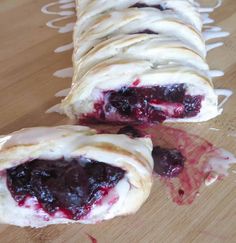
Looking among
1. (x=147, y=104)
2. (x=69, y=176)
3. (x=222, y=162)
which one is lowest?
(x=222, y=162)

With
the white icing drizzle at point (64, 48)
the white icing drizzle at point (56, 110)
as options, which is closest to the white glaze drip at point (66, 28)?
the white icing drizzle at point (64, 48)

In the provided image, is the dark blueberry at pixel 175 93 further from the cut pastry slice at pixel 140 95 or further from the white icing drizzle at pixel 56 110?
the white icing drizzle at pixel 56 110

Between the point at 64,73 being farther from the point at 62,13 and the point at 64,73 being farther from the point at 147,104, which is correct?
the point at 62,13

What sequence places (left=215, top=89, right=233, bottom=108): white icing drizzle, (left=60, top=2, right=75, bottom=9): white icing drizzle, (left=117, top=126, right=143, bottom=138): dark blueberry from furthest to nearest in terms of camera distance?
(left=60, top=2, right=75, bottom=9): white icing drizzle, (left=215, top=89, right=233, bottom=108): white icing drizzle, (left=117, top=126, right=143, bottom=138): dark blueberry

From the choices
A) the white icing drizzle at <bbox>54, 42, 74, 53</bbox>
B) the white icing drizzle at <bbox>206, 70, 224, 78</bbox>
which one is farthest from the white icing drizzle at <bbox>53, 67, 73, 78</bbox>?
the white icing drizzle at <bbox>206, 70, 224, 78</bbox>

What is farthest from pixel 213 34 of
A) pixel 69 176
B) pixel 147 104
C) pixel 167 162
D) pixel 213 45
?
pixel 69 176

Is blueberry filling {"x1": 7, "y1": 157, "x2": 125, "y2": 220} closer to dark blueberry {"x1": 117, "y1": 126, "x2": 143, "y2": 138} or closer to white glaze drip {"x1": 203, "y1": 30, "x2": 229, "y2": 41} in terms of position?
dark blueberry {"x1": 117, "y1": 126, "x2": 143, "y2": 138}

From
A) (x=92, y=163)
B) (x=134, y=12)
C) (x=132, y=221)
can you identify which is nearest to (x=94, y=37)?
(x=134, y=12)
